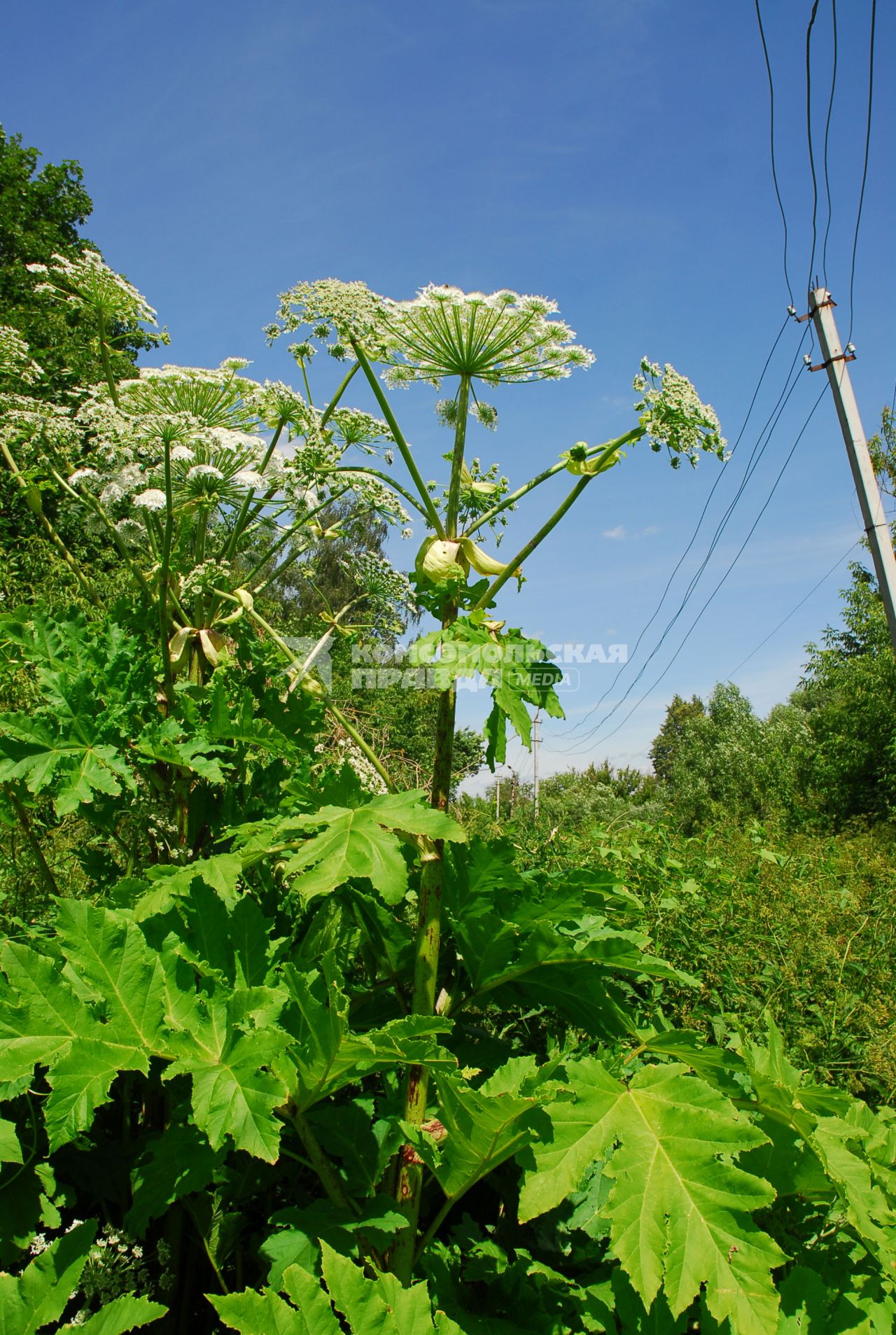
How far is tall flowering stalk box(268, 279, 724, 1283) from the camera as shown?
1.72 meters

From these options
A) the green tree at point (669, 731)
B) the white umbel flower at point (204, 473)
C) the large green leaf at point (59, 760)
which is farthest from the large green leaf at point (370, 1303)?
the green tree at point (669, 731)

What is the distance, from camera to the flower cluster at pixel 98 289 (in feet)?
9.98

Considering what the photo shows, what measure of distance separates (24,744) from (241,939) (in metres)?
0.85

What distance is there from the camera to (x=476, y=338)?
2170 mm

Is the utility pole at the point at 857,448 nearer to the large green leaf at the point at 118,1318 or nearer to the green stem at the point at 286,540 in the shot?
the green stem at the point at 286,540

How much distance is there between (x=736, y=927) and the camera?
3449 mm

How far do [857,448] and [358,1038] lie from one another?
919 centimetres

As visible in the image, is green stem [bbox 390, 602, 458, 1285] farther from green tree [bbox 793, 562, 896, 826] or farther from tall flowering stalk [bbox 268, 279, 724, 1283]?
green tree [bbox 793, 562, 896, 826]

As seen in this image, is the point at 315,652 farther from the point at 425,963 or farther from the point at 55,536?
the point at 425,963

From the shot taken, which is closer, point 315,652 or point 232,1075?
point 232,1075

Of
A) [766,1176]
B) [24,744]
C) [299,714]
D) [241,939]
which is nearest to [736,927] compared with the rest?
[766,1176]

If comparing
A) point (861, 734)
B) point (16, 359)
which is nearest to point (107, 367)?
point (16, 359)

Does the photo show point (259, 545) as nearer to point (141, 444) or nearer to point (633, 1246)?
point (141, 444)

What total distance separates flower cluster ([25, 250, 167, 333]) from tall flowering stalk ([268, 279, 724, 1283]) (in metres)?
1.18
